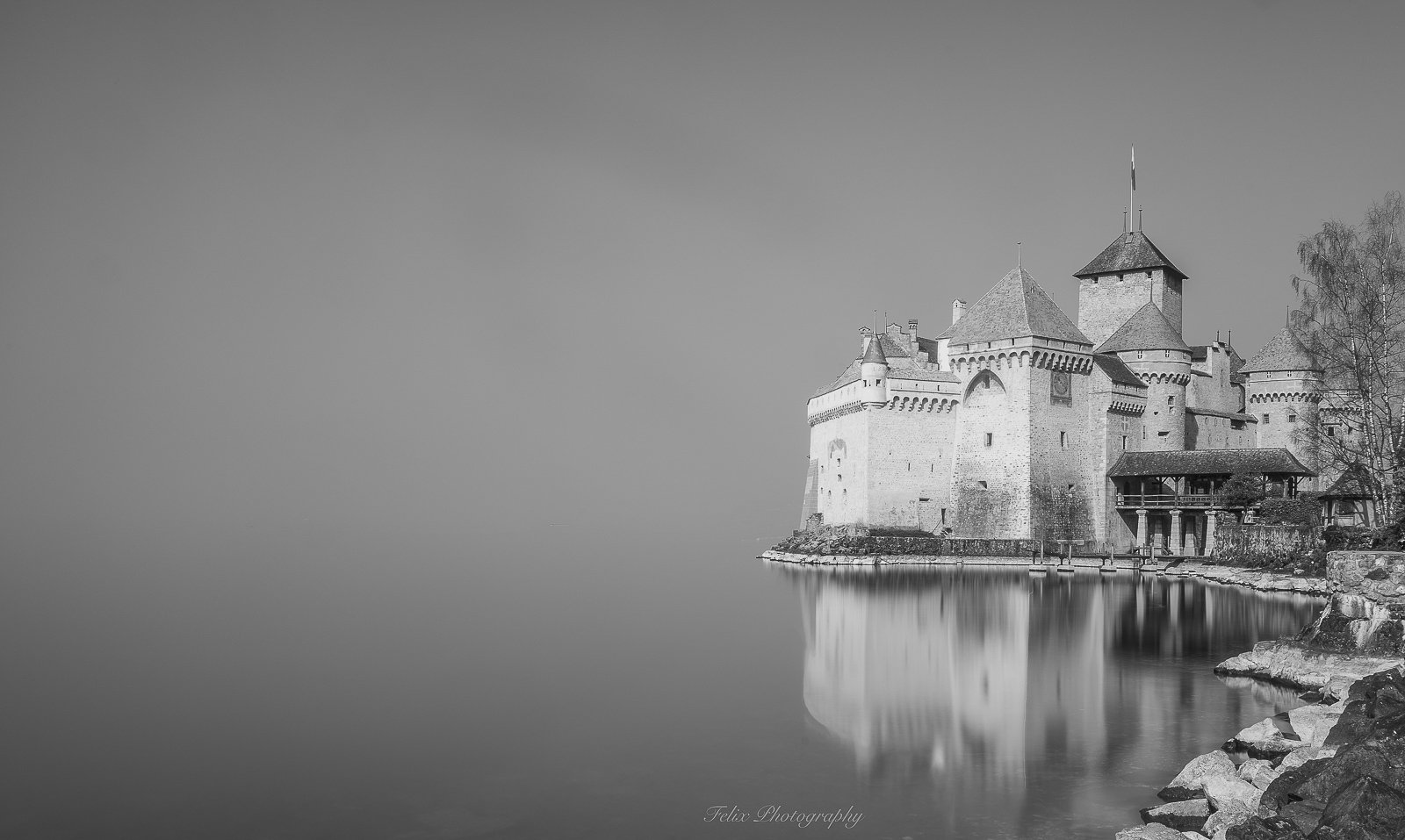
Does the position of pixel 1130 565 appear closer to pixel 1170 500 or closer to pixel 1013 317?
pixel 1170 500

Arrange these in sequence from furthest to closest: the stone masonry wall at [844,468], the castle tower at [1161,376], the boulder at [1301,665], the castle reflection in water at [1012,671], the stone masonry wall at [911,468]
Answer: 1. the castle tower at [1161,376]
2. the stone masonry wall at [844,468]
3. the stone masonry wall at [911,468]
4. the boulder at [1301,665]
5. the castle reflection in water at [1012,671]

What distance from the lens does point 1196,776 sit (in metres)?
11.2

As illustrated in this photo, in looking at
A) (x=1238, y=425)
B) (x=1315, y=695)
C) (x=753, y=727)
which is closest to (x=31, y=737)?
(x=753, y=727)

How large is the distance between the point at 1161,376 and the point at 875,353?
10.5m

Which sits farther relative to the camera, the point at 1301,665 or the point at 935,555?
the point at 935,555

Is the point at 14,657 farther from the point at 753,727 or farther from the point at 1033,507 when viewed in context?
the point at 1033,507

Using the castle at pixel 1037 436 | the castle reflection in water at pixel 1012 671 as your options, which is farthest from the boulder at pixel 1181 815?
the castle at pixel 1037 436

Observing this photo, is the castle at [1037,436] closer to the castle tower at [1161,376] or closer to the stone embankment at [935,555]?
the castle tower at [1161,376]

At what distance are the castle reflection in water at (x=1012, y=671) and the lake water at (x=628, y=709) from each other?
0.26ft

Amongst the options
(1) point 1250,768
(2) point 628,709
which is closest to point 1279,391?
(2) point 628,709

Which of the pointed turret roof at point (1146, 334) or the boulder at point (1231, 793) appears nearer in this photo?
the boulder at point (1231, 793)

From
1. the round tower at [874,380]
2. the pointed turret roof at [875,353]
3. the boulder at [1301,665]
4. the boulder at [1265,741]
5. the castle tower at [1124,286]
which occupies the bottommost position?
the boulder at [1265,741]

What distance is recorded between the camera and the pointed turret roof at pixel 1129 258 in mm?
45031

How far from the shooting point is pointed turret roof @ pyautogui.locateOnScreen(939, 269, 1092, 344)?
3875 cm
